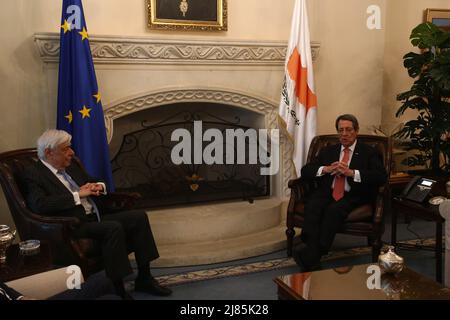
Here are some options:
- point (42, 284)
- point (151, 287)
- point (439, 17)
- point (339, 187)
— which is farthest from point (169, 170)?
point (439, 17)

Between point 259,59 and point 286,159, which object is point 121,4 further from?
point 286,159

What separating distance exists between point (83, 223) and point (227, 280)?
1011 mm

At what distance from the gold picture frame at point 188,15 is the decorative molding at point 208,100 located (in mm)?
498

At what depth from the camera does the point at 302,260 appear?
10.5 ft

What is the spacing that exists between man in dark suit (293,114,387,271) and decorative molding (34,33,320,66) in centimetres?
98

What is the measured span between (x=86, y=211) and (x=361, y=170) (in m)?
1.85

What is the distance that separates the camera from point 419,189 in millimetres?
3283

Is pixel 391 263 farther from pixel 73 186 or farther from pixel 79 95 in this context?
pixel 79 95

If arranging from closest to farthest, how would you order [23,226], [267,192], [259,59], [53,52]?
[23,226], [53,52], [259,59], [267,192]

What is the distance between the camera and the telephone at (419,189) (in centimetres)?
322

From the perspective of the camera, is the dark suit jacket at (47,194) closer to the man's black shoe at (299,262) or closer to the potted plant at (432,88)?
the man's black shoe at (299,262)
